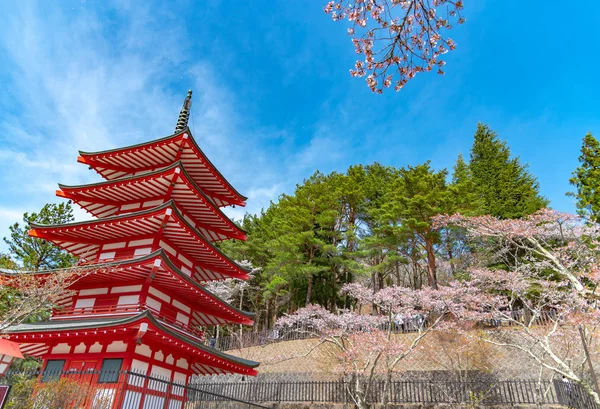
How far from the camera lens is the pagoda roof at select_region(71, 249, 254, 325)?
10.2 m

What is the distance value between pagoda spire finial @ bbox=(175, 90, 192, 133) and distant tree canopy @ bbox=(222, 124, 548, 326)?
12844mm

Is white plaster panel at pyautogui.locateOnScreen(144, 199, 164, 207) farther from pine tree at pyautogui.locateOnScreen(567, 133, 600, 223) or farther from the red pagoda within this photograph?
pine tree at pyautogui.locateOnScreen(567, 133, 600, 223)

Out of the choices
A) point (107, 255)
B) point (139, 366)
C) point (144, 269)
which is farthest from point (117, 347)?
point (107, 255)

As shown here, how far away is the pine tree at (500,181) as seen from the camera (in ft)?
85.3

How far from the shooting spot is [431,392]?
1584 centimetres

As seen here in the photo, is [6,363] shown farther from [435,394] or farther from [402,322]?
[402,322]

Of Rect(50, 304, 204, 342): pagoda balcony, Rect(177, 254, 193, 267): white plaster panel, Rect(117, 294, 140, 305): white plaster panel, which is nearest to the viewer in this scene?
Rect(50, 304, 204, 342): pagoda balcony

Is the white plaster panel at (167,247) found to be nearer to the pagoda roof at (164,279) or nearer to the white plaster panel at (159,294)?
the pagoda roof at (164,279)

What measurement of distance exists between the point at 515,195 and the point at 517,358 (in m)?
13.5

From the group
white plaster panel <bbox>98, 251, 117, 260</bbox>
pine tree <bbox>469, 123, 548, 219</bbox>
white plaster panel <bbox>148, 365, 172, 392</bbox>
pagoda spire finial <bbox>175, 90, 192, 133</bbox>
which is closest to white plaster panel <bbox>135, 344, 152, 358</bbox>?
white plaster panel <bbox>148, 365, 172, 392</bbox>

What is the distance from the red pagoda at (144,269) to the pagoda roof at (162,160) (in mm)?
40

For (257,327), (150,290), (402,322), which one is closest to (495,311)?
(402,322)

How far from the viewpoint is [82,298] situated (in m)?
12.0

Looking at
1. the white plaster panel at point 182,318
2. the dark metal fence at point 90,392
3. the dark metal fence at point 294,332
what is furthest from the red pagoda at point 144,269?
the dark metal fence at point 294,332
